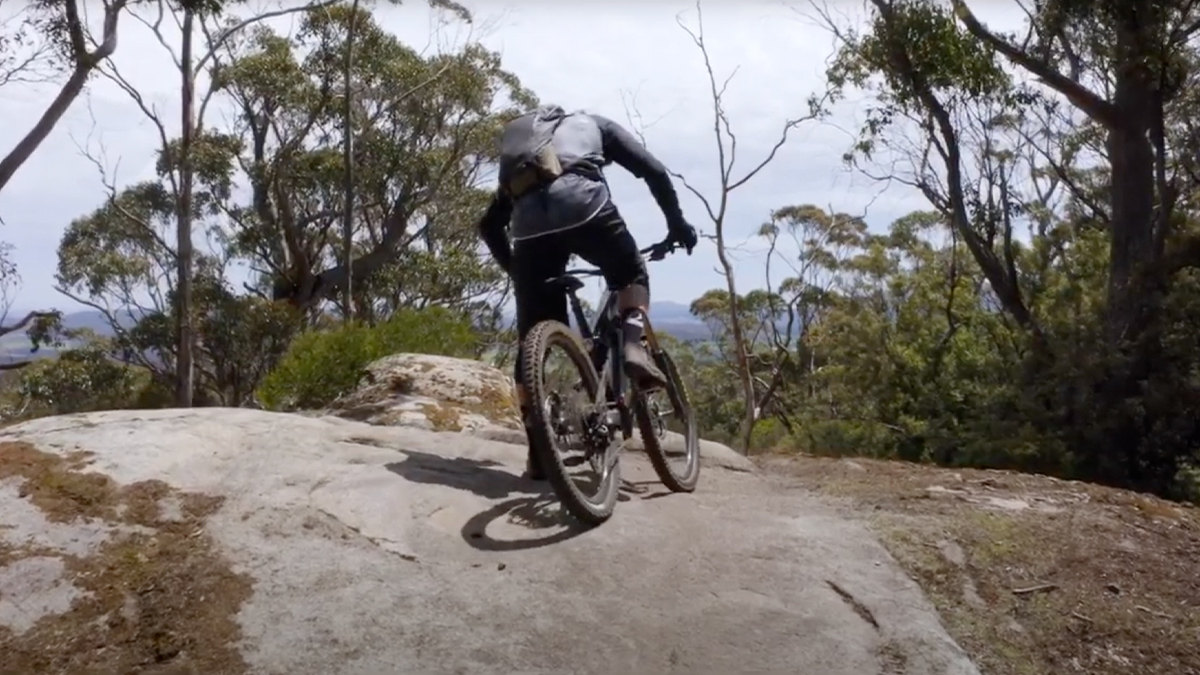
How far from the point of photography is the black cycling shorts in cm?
476

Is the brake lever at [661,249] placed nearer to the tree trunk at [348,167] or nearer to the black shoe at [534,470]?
the black shoe at [534,470]

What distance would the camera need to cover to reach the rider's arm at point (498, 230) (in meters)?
5.14

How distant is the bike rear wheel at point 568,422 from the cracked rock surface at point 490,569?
0.40 ft

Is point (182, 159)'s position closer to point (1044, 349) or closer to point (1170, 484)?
point (1044, 349)

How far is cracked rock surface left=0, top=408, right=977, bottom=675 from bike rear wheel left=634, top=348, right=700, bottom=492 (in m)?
0.12

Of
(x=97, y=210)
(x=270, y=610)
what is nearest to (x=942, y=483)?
(x=270, y=610)

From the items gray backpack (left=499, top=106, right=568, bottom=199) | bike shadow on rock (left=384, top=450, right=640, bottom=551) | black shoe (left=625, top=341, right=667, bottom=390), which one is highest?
gray backpack (left=499, top=106, right=568, bottom=199)

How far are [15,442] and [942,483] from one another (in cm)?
385

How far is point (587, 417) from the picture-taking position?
15.2 feet

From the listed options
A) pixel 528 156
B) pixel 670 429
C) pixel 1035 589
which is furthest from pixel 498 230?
pixel 1035 589

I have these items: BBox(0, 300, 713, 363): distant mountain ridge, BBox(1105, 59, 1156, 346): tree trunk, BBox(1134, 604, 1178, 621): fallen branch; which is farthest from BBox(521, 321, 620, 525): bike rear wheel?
BBox(0, 300, 713, 363): distant mountain ridge

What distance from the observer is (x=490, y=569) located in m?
4.01

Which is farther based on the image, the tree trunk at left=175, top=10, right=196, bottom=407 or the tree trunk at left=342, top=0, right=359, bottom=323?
the tree trunk at left=342, top=0, right=359, bottom=323

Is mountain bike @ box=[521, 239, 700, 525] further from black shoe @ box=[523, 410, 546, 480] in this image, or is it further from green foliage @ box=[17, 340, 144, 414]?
green foliage @ box=[17, 340, 144, 414]
